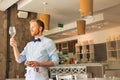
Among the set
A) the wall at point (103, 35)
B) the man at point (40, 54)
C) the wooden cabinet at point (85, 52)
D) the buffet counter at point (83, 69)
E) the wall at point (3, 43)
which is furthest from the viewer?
the wooden cabinet at point (85, 52)

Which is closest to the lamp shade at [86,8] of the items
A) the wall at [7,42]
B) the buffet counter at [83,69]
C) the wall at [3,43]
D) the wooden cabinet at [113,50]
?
the wall at [7,42]

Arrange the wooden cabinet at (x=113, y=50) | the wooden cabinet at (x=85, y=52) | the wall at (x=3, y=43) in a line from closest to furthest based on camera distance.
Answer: the wall at (x=3, y=43) < the wooden cabinet at (x=113, y=50) < the wooden cabinet at (x=85, y=52)

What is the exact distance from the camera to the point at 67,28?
8.74 metres

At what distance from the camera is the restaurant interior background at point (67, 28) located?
533cm

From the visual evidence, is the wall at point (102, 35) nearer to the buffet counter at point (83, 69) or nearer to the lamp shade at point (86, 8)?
the buffet counter at point (83, 69)

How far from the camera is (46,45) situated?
1.67 metres

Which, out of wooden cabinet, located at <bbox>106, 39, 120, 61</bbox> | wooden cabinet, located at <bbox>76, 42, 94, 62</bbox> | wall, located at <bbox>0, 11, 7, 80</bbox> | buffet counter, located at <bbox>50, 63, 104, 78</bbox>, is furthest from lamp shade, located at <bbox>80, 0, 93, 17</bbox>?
wooden cabinet, located at <bbox>76, 42, 94, 62</bbox>

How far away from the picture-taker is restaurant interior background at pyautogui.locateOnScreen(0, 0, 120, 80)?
17.5ft

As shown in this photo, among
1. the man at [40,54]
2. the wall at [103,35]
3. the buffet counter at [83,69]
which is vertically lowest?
the buffet counter at [83,69]

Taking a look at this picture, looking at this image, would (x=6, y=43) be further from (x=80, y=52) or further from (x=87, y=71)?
(x=80, y=52)

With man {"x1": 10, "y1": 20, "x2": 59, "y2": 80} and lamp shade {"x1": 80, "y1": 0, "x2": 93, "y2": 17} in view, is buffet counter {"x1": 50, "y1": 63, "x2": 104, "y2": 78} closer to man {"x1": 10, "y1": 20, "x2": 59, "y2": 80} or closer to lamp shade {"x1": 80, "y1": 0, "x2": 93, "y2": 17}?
lamp shade {"x1": 80, "y1": 0, "x2": 93, "y2": 17}

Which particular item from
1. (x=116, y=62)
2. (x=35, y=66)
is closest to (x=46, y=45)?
(x=35, y=66)

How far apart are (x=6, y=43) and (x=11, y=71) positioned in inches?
28.6

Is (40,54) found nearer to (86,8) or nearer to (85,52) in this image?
(86,8)
